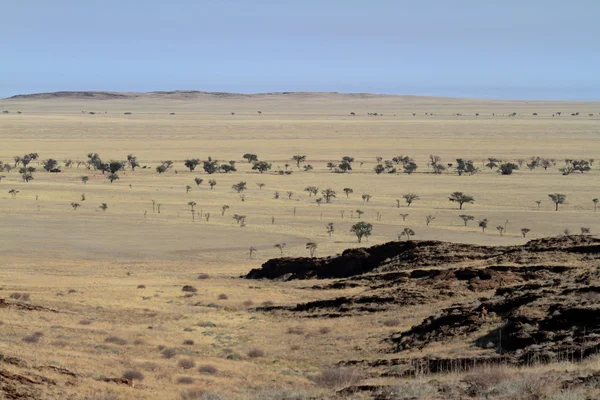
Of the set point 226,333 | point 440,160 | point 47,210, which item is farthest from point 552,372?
point 440,160

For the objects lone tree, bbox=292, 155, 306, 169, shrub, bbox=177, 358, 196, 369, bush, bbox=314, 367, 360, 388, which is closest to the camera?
bush, bbox=314, 367, 360, 388

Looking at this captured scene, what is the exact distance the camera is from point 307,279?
30.2 meters

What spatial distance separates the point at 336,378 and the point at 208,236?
3136 centimetres

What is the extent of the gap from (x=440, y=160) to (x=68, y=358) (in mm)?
84334

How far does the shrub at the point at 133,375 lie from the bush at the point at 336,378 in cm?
315

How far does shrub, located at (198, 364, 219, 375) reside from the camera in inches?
616

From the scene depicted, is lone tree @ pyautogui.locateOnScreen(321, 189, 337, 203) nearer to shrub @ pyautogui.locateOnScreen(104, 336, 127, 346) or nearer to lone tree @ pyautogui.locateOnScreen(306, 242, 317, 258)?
lone tree @ pyautogui.locateOnScreen(306, 242, 317, 258)

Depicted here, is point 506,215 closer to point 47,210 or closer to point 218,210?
point 218,210

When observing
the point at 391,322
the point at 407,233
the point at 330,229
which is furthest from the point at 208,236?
the point at 391,322

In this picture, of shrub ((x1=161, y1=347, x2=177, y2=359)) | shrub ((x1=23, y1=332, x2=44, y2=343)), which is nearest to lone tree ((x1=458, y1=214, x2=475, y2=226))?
shrub ((x1=161, y1=347, x2=177, y2=359))

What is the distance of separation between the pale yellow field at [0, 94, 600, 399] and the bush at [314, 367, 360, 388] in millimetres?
276

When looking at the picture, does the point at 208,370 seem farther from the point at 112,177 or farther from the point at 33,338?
the point at 112,177

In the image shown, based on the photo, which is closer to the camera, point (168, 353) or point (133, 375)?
point (133, 375)

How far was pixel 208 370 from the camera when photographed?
15.8 meters
